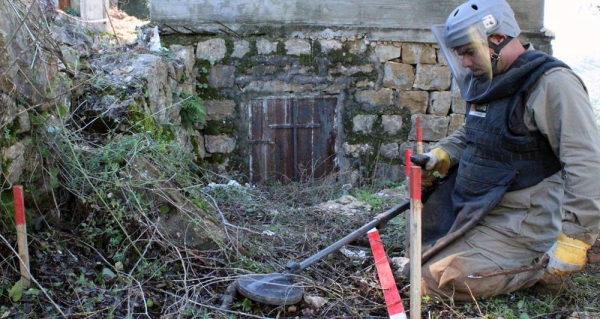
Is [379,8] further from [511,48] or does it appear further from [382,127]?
[511,48]

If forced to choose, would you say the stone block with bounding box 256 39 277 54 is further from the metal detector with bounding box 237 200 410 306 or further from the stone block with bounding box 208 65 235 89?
the metal detector with bounding box 237 200 410 306

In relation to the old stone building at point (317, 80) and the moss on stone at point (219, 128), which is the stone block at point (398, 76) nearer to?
the old stone building at point (317, 80)

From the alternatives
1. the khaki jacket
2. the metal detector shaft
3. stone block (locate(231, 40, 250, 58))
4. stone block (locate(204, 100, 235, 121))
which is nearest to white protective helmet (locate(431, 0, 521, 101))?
the khaki jacket

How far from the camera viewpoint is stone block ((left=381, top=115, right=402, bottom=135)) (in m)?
6.27

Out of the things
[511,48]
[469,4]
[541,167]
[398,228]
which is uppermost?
[469,4]

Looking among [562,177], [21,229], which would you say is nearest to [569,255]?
[562,177]

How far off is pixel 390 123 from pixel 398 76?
51 cm

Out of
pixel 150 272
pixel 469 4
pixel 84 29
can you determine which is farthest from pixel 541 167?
pixel 84 29

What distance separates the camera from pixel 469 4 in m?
3.10

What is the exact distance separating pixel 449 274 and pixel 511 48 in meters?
1.23

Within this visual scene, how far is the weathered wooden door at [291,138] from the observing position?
6.17 meters

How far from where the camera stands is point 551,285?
3.12 meters

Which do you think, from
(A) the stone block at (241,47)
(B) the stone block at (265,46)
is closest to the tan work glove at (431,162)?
(B) the stone block at (265,46)

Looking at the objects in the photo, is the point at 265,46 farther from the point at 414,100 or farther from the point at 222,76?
the point at 414,100
